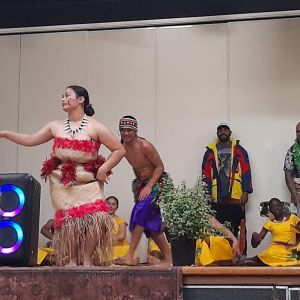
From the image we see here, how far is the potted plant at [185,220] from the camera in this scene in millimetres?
3471

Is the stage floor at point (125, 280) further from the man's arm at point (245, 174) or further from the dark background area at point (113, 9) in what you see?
the dark background area at point (113, 9)

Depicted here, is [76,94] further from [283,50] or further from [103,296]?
[283,50]

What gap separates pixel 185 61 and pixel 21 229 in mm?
4613

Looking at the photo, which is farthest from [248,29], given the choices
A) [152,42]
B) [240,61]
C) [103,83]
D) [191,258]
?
[191,258]

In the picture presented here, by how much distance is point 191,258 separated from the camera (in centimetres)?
346

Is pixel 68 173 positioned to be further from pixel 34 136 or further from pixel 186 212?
pixel 186 212

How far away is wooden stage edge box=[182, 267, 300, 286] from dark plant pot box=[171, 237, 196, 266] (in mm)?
611

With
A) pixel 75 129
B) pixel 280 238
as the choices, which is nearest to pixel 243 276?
pixel 75 129

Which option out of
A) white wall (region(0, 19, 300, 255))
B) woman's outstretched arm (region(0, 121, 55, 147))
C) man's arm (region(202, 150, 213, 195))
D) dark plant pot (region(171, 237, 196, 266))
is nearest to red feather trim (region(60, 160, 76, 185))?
woman's outstretched arm (region(0, 121, 55, 147))

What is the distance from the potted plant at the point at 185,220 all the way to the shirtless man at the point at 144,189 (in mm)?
963

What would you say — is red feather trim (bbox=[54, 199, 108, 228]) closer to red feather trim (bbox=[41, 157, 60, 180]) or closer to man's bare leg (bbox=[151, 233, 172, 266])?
red feather trim (bbox=[41, 157, 60, 180])

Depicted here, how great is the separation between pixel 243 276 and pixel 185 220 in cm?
74

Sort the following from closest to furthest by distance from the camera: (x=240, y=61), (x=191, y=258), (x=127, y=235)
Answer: (x=191, y=258), (x=127, y=235), (x=240, y=61)

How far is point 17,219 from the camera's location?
3.08m
